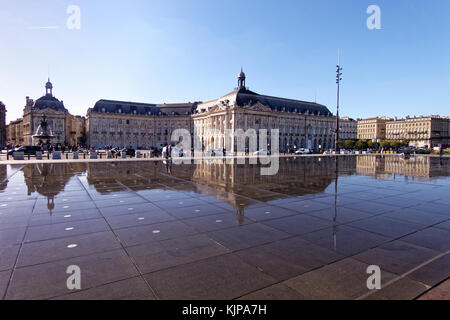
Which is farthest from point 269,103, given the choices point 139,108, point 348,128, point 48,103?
point 48,103

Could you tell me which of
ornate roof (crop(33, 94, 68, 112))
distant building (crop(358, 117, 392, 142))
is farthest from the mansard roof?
distant building (crop(358, 117, 392, 142))

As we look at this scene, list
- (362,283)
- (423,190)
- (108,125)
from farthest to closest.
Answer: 1. (108,125)
2. (423,190)
3. (362,283)

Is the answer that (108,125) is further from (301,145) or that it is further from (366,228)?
(366,228)

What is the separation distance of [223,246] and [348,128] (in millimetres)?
158237

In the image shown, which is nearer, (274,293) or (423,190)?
(274,293)

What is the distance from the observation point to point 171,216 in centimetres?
758

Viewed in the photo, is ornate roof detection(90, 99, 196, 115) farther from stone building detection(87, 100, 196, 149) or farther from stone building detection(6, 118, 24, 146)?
stone building detection(6, 118, 24, 146)

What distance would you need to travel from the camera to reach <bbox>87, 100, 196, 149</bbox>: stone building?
9956 cm

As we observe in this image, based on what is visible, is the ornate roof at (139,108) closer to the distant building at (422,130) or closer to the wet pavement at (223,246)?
the wet pavement at (223,246)

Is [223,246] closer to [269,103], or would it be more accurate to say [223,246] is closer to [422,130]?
[269,103]

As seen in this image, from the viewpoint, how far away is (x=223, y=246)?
5379mm

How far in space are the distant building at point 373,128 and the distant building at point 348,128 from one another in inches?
268

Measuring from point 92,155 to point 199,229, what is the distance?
116 ft
